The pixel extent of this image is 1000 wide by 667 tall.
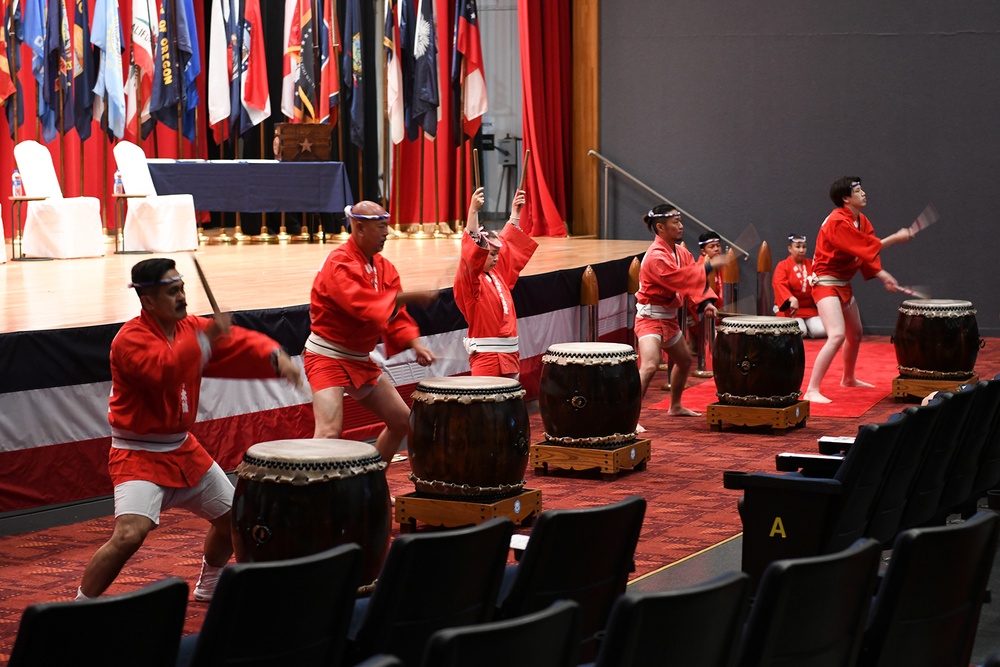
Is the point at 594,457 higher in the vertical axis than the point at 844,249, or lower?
lower

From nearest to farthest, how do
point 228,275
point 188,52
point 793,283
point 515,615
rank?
point 515,615 < point 228,275 < point 793,283 < point 188,52

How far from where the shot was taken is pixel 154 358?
3.93 m

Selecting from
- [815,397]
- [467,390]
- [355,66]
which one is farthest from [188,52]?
[467,390]

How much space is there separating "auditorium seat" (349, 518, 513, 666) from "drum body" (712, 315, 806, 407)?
15.8 ft

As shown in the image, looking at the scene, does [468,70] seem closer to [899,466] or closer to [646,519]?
[646,519]

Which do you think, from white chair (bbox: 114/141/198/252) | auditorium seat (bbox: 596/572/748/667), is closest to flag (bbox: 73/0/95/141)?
white chair (bbox: 114/141/198/252)

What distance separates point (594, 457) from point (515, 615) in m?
3.39

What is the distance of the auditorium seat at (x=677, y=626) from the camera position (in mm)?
2096

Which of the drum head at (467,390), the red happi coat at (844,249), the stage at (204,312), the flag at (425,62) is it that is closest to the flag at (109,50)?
the stage at (204,312)

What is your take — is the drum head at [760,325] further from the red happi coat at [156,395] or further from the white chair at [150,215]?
the white chair at [150,215]

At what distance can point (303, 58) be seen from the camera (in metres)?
12.8

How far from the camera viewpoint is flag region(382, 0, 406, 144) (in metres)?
13.0

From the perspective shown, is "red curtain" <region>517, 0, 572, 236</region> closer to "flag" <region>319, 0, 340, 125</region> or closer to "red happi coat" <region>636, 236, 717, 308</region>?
"flag" <region>319, 0, 340, 125</region>

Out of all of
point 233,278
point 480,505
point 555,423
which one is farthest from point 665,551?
point 233,278
